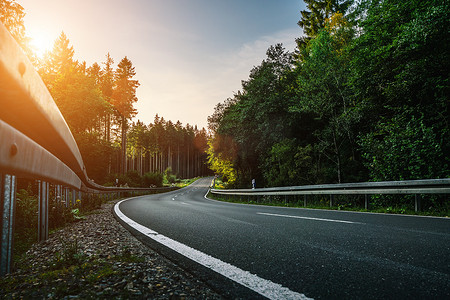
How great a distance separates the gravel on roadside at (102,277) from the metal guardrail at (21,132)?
1.51 ft

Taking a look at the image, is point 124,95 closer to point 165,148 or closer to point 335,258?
point 165,148

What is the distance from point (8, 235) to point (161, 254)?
1525mm

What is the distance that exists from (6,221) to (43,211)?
1.57m

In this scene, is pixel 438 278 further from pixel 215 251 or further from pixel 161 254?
pixel 161 254

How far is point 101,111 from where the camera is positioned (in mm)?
30906

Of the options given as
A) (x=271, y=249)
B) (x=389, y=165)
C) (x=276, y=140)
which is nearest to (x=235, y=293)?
(x=271, y=249)

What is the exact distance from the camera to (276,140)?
22.1 meters

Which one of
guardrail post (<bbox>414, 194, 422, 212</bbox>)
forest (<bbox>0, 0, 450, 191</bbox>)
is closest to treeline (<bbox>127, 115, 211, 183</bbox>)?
forest (<bbox>0, 0, 450, 191</bbox>)

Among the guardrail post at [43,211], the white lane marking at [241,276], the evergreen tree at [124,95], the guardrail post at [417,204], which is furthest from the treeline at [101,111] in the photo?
the guardrail post at [417,204]

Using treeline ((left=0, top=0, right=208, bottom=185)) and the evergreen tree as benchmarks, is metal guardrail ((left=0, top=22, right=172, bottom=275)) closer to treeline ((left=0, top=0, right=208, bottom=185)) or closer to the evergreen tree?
treeline ((left=0, top=0, right=208, bottom=185))

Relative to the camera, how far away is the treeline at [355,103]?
10039mm

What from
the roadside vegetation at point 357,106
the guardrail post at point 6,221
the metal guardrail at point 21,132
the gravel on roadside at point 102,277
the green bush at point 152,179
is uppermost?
the roadside vegetation at point 357,106

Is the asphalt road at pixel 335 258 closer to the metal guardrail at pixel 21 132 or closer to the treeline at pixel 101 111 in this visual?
the metal guardrail at pixel 21 132

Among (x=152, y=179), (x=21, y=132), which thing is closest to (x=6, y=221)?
(x=21, y=132)
